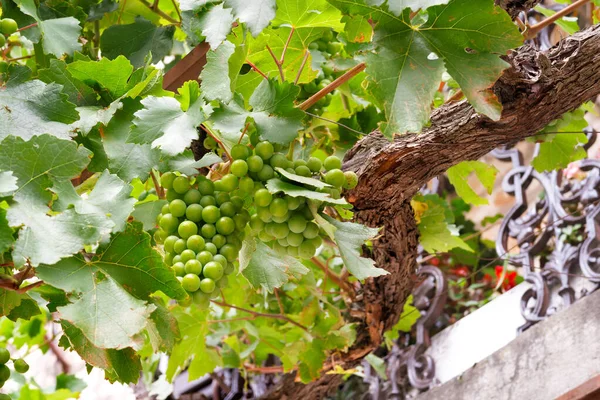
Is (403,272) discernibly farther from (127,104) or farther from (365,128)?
(127,104)

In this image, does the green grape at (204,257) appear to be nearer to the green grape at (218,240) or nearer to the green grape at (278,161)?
the green grape at (218,240)

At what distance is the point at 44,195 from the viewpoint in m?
0.72

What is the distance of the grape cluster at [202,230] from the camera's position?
0.80 metres

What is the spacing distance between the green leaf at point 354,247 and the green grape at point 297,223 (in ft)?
0.13

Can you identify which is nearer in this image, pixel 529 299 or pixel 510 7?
pixel 510 7

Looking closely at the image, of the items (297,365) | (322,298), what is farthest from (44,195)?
(297,365)

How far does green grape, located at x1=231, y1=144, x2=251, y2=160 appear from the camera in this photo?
2.73ft

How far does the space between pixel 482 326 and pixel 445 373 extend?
0.59 ft

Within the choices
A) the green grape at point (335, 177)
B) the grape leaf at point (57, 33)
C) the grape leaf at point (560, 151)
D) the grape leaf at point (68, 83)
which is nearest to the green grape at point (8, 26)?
the grape leaf at point (57, 33)

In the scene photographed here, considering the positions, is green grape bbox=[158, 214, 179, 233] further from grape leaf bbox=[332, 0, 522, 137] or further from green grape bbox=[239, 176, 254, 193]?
grape leaf bbox=[332, 0, 522, 137]

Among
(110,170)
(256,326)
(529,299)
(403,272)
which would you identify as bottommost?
(256,326)

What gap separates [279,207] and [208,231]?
0.10 m

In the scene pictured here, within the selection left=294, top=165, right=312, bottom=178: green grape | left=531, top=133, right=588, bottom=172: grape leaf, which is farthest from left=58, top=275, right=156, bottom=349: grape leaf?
left=531, top=133, right=588, bottom=172: grape leaf

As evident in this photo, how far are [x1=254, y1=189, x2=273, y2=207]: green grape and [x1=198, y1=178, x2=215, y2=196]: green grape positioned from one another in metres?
0.09
